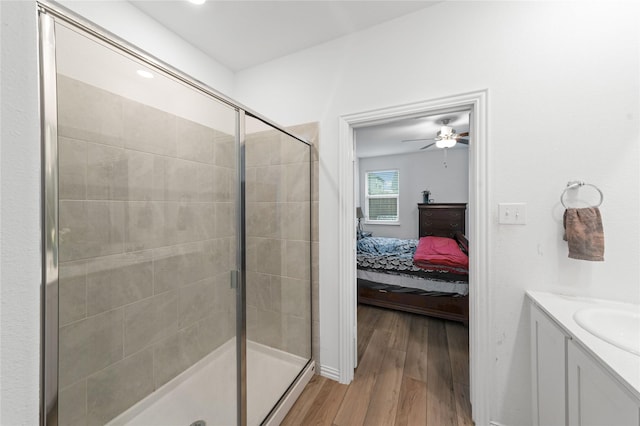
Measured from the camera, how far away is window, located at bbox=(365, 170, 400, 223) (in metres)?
5.88

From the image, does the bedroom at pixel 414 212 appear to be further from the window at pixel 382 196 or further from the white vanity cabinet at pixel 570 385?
the white vanity cabinet at pixel 570 385

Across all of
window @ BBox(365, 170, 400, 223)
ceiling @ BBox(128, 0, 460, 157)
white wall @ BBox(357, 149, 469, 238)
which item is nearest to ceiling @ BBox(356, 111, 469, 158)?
white wall @ BBox(357, 149, 469, 238)

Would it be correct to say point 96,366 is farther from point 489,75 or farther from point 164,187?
point 489,75

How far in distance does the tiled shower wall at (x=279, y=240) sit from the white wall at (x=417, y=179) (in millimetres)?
4259

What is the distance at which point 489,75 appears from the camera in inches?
57.4

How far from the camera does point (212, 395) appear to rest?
1.48m

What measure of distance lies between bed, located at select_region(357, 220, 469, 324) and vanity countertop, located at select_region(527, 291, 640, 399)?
56.2 inches

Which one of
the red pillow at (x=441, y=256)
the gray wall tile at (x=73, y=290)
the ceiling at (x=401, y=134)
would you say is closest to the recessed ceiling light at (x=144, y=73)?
the gray wall tile at (x=73, y=290)

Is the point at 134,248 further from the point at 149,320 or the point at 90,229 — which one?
the point at 149,320

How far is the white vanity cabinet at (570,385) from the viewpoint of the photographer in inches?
29.4

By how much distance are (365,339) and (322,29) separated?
2715 mm

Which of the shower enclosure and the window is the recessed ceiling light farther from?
the window

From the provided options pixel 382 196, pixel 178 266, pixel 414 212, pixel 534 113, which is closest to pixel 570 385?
pixel 534 113

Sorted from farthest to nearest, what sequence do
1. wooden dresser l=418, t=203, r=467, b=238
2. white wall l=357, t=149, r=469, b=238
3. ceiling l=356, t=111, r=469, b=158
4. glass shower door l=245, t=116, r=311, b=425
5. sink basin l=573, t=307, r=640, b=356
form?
white wall l=357, t=149, r=469, b=238
wooden dresser l=418, t=203, r=467, b=238
ceiling l=356, t=111, r=469, b=158
glass shower door l=245, t=116, r=311, b=425
sink basin l=573, t=307, r=640, b=356
